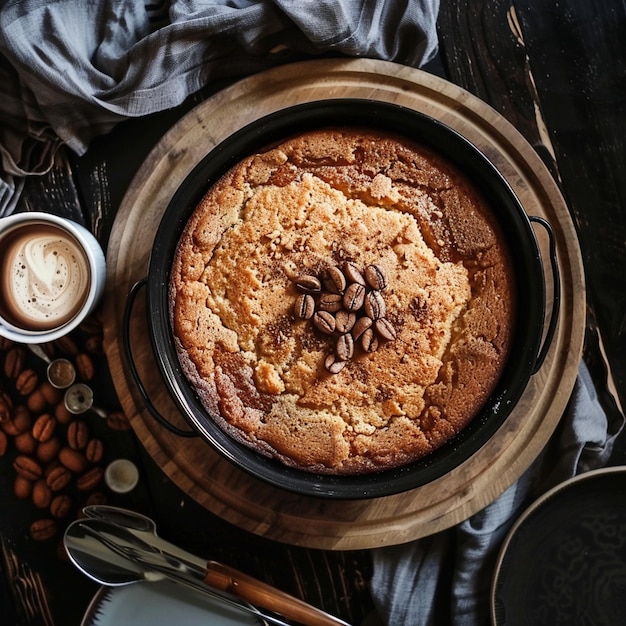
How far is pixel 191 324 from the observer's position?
157 centimetres

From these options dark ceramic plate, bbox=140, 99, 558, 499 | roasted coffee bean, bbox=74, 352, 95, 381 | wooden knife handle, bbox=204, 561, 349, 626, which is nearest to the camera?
dark ceramic plate, bbox=140, 99, 558, 499

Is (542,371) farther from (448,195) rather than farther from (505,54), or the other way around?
(505,54)

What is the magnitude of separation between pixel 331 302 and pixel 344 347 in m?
0.12

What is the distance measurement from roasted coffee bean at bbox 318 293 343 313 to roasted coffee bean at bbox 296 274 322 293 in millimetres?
28

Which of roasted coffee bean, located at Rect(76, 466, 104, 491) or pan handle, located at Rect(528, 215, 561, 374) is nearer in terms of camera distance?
pan handle, located at Rect(528, 215, 561, 374)

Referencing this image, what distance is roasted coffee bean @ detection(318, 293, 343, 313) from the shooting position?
1507 mm

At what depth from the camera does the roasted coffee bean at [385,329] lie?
4.97 feet

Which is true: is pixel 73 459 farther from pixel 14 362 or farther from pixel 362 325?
pixel 362 325

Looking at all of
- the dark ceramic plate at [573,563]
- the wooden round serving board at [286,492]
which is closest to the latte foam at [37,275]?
the wooden round serving board at [286,492]

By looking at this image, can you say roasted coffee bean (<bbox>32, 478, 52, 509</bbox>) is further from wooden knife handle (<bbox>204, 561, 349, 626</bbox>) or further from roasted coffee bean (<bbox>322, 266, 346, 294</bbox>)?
roasted coffee bean (<bbox>322, 266, 346, 294</bbox>)

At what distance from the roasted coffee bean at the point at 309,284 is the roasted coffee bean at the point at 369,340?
0.16m

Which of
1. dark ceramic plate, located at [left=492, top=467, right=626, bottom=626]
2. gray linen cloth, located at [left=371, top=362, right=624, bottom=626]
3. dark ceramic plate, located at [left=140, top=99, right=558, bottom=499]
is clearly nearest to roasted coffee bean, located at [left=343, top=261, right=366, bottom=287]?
dark ceramic plate, located at [left=140, top=99, right=558, bottom=499]

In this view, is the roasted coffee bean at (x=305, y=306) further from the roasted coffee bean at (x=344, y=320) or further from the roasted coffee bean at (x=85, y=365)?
the roasted coffee bean at (x=85, y=365)

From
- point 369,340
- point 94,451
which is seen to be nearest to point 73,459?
point 94,451
